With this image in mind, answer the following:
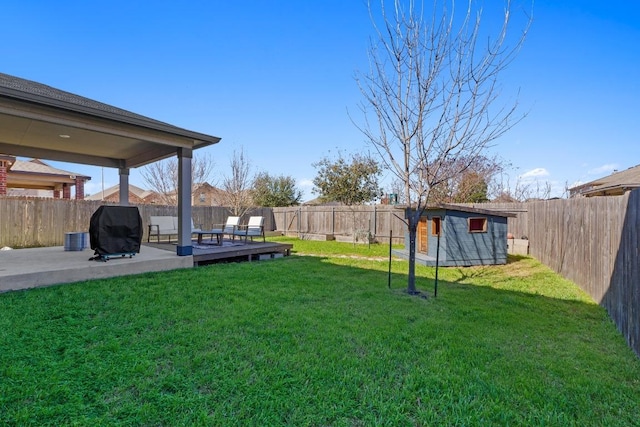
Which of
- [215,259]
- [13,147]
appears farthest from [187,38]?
[215,259]

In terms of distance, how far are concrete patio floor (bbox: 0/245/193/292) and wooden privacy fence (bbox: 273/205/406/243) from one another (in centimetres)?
769

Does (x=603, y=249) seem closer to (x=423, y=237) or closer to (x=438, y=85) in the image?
(x=438, y=85)

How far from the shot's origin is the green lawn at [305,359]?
1.96 metres

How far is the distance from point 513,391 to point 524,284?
4379mm

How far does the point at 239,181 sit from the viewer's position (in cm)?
1480

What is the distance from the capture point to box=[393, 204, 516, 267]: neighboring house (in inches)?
302

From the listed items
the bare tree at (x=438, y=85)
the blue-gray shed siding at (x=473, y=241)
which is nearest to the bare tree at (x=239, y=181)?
the blue-gray shed siding at (x=473, y=241)

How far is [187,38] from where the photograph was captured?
8781mm

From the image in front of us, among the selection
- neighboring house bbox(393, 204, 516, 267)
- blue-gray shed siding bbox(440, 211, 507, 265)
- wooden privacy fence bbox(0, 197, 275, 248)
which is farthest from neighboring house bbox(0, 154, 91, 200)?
blue-gray shed siding bbox(440, 211, 507, 265)

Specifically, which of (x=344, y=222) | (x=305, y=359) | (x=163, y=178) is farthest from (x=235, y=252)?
(x=163, y=178)

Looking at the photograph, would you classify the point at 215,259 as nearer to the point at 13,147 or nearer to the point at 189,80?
the point at 13,147

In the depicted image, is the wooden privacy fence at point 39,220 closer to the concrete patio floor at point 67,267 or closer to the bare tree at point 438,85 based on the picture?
the concrete patio floor at point 67,267

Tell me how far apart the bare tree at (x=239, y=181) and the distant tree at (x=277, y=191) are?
25.2 feet

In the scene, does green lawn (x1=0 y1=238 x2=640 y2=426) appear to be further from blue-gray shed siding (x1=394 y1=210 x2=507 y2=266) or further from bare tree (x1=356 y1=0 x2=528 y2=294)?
blue-gray shed siding (x1=394 y1=210 x2=507 y2=266)
